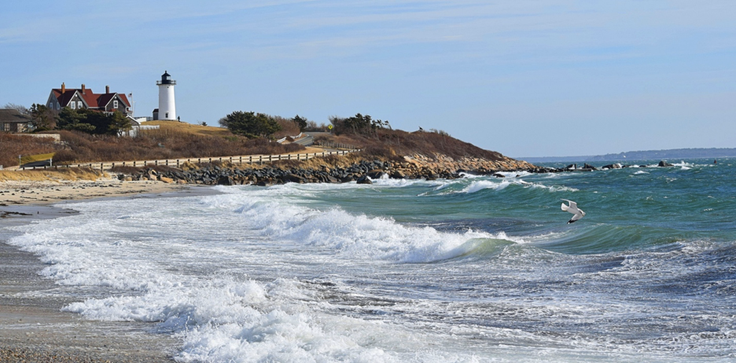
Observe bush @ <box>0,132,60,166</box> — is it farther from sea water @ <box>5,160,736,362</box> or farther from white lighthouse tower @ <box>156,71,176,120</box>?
white lighthouse tower @ <box>156,71,176,120</box>

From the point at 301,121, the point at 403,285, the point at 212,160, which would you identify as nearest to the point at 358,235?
the point at 403,285

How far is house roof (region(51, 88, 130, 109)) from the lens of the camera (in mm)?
77562

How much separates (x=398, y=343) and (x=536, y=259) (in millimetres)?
7183

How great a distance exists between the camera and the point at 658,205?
87.1ft

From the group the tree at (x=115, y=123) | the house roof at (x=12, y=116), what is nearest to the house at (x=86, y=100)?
the house roof at (x=12, y=116)

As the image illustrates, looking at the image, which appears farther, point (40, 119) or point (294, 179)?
point (40, 119)

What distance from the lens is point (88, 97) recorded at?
79.9 meters

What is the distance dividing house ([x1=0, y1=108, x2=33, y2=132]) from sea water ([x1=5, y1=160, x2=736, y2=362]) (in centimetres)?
4836

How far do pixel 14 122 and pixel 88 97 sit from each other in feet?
51.5

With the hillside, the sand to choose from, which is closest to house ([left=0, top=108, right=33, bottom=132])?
A: the hillside

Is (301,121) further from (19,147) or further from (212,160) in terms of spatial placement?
(19,147)

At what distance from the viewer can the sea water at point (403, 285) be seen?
23.9ft

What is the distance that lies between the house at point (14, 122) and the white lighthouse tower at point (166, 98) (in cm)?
2159

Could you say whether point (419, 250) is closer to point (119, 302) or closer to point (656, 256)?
point (656, 256)
